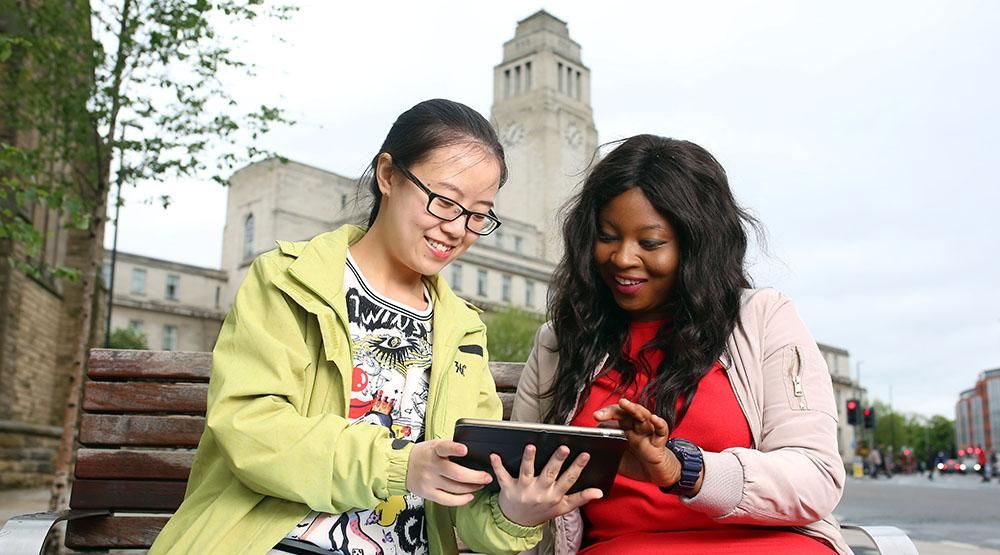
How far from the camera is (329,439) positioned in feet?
7.11

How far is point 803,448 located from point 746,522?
27cm

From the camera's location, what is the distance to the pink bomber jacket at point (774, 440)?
2.35m

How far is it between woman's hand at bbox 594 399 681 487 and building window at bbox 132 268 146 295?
64313 mm

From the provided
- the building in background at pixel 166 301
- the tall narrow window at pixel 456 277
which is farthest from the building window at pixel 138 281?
the tall narrow window at pixel 456 277

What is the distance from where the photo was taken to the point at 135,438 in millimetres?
3334

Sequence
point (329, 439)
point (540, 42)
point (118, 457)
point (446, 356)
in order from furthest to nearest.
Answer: point (540, 42), point (118, 457), point (446, 356), point (329, 439)

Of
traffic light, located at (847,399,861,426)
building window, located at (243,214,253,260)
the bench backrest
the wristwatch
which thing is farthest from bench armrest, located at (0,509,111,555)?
building window, located at (243,214,253,260)

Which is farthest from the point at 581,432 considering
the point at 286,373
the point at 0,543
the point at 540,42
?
the point at 540,42

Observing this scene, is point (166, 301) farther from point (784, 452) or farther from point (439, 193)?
point (784, 452)

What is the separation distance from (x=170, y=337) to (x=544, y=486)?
6455 centimetres

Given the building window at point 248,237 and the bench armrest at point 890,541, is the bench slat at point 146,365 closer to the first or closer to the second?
the bench armrest at point 890,541

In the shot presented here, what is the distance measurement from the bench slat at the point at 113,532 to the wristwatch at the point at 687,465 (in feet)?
6.41

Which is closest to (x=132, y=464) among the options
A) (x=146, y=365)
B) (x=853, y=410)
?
(x=146, y=365)

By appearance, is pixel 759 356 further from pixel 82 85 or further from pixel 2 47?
pixel 82 85
